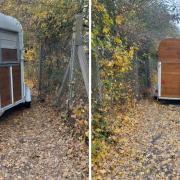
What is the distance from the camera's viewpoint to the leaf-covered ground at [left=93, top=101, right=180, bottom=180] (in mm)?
5920

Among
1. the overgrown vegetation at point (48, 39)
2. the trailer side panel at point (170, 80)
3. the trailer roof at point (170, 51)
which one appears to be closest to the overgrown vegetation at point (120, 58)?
the overgrown vegetation at point (48, 39)

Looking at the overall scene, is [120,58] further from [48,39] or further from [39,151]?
[39,151]

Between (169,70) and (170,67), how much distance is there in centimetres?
11

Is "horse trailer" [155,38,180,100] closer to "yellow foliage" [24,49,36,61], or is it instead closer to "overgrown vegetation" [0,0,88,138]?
"overgrown vegetation" [0,0,88,138]

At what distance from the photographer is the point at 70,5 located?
353 inches

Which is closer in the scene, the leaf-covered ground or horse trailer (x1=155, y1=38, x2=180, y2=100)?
the leaf-covered ground

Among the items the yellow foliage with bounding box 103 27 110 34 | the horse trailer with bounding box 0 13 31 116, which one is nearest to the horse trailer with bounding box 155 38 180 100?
the horse trailer with bounding box 0 13 31 116

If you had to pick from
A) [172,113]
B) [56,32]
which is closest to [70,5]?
[56,32]

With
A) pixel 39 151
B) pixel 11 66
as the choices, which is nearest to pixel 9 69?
pixel 11 66

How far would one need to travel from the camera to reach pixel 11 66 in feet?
28.6

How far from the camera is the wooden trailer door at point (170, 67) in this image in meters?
12.8

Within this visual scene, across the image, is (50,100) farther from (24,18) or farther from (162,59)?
(162,59)

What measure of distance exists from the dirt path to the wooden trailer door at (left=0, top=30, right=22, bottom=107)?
655mm

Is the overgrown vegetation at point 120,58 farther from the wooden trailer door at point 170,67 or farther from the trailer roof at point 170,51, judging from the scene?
the wooden trailer door at point 170,67
